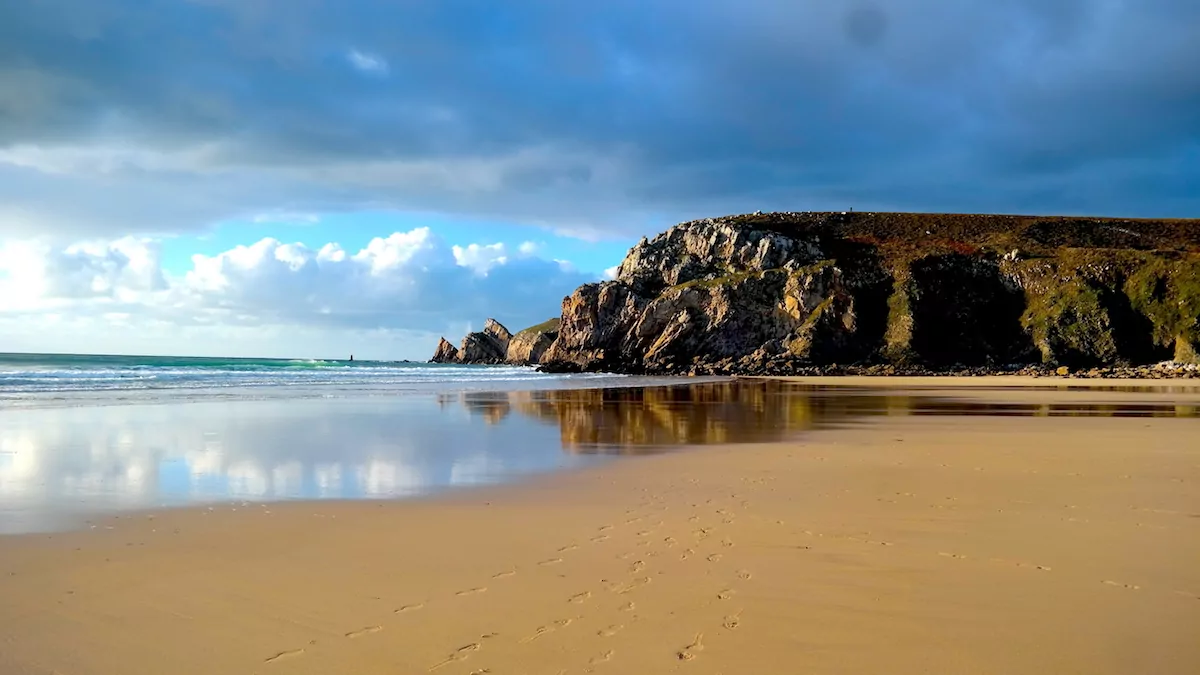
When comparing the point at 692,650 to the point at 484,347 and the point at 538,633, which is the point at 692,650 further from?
the point at 484,347

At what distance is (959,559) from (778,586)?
1.99m

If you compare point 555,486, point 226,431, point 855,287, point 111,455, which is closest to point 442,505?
point 555,486

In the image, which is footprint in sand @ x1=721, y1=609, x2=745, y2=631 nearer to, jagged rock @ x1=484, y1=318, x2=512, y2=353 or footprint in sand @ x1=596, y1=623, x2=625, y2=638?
footprint in sand @ x1=596, y1=623, x2=625, y2=638

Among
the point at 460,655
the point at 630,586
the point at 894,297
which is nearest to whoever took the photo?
the point at 460,655

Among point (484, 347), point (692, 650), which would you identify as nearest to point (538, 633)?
point (692, 650)

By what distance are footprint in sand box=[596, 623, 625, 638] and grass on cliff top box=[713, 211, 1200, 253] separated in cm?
7842

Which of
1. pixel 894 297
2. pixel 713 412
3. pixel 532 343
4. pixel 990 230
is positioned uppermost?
pixel 990 230

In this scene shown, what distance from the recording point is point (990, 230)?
8338 cm

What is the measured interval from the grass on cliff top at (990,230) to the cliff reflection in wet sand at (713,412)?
53.8 meters

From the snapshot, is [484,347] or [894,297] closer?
[894,297]

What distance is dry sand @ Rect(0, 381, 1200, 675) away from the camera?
4.30 meters

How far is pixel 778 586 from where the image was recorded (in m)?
5.57

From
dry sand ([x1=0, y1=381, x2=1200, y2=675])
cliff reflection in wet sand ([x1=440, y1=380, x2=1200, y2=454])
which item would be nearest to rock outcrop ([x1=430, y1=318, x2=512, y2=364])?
cliff reflection in wet sand ([x1=440, y1=380, x2=1200, y2=454])

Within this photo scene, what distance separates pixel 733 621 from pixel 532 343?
5221 inches
